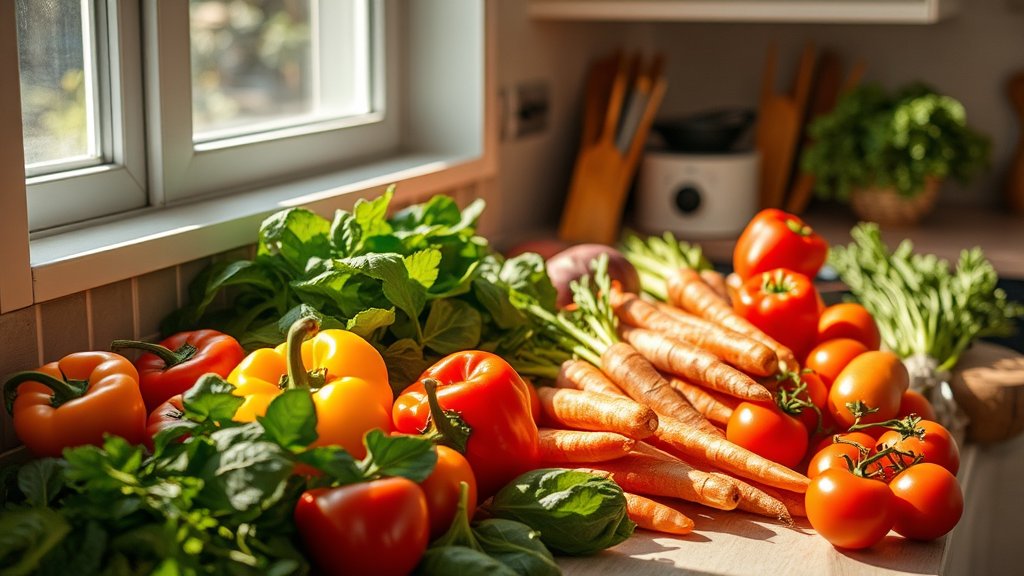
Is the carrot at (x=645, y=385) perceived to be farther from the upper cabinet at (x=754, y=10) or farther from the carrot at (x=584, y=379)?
the upper cabinet at (x=754, y=10)

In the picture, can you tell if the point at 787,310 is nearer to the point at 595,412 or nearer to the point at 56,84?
the point at 595,412

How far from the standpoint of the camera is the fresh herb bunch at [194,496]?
83 centimetres

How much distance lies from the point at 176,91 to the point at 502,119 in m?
0.82

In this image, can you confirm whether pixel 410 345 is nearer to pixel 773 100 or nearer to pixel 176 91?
pixel 176 91

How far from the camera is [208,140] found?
5.10 feet

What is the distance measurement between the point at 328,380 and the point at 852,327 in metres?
0.70

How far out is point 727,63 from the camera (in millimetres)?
2736

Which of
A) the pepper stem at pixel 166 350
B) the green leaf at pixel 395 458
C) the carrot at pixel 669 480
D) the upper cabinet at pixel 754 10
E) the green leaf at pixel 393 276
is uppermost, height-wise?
the upper cabinet at pixel 754 10

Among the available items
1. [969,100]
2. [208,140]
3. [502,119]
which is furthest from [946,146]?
[208,140]

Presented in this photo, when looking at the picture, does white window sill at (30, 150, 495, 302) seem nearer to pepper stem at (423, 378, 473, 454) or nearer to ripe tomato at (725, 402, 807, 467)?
pepper stem at (423, 378, 473, 454)

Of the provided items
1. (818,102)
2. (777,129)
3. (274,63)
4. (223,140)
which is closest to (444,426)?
(223,140)

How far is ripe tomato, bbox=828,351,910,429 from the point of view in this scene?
4.14 feet

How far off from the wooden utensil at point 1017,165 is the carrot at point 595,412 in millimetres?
1591

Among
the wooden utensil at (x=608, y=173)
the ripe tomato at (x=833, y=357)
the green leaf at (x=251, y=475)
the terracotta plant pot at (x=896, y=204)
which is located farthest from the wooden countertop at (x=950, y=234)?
the green leaf at (x=251, y=475)
